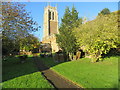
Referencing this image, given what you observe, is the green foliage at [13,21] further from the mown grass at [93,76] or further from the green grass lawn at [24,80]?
the mown grass at [93,76]

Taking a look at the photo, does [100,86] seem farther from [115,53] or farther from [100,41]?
[115,53]

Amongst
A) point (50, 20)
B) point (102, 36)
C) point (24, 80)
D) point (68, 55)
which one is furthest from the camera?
point (50, 20)

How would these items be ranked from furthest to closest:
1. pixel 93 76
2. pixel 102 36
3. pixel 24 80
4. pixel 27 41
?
pixel 27 41 < pixel 102 36 < pixel 93 76 < pixel 24 80

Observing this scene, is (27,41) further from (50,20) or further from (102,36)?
(50,20)

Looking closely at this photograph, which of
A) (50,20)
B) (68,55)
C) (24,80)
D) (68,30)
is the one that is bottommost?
(24,80)

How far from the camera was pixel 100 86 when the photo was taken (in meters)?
4.98

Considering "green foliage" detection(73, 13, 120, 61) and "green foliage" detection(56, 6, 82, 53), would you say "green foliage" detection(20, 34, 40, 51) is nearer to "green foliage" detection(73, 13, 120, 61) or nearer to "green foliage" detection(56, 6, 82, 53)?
"green foliage" detection(56, 6, 82, 53)

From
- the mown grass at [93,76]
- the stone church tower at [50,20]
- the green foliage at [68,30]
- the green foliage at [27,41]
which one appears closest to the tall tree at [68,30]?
the green foliage at [68,30]

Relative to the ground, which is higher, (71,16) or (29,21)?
(71,16)

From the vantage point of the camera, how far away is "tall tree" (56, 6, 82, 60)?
15445 millimetres

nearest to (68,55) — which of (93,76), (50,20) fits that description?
(93,76)

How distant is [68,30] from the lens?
632 inches

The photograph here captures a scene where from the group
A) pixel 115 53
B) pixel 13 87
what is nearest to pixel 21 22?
pixel 13 87

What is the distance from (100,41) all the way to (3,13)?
10.2 metres
